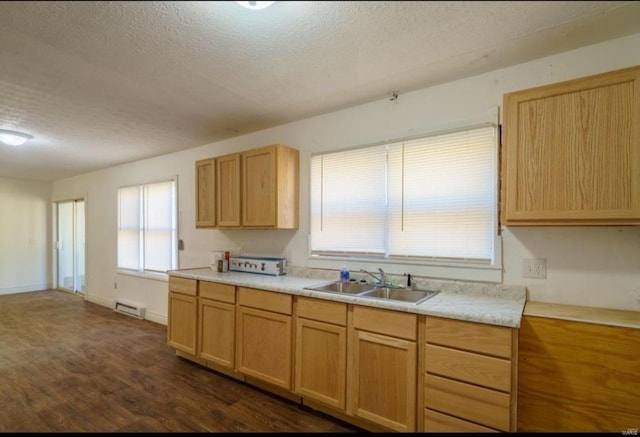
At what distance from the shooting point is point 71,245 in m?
6.98

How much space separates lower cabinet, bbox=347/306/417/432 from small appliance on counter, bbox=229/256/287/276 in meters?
1.15

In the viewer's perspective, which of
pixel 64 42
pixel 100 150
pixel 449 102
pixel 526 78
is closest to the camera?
pixel 64 42

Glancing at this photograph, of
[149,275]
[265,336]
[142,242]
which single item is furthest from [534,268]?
[142,242]

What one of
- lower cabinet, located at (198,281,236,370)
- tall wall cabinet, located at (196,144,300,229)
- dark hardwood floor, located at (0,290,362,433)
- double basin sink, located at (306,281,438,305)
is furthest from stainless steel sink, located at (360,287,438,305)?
lower cabinet, located at (198,281,236,370)

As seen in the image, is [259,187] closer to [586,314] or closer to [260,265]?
[260,265]

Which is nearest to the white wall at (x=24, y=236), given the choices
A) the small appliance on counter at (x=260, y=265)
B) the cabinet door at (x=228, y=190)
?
the cabinet door at (x=228, y=190)

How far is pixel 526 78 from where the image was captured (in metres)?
2.15

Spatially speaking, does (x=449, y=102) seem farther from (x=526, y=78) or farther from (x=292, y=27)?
(x=292, y=27)

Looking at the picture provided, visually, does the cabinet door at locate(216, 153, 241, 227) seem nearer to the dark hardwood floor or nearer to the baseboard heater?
the dark hardwood floor

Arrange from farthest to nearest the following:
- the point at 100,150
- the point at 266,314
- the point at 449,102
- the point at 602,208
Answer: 1. the point at 100,150
2. the point at 266,314
3. the point at 449,102
4. the point at 602,208

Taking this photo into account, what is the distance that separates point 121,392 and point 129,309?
2.73m

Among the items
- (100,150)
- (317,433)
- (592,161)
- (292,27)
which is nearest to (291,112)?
(292,27)

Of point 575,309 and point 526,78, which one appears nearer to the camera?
point 575,309

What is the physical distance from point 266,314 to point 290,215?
97 centimetres
